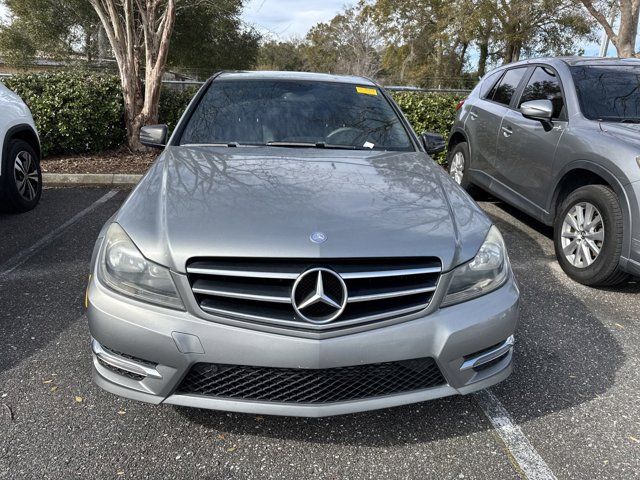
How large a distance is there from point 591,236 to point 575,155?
0.68 meters

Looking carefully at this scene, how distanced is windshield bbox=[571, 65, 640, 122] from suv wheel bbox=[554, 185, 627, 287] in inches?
Result: 30.3

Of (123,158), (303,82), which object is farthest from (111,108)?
(303,82)

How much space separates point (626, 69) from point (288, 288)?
14.6 feet

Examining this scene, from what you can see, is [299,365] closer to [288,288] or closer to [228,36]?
[288,288]

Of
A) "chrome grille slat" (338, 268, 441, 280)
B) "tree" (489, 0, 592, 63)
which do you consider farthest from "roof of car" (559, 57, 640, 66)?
"tree" (489, 0, 592, 63)

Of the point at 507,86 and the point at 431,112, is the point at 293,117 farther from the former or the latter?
the point at 431,112

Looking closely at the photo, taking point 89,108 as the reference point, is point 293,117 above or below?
above

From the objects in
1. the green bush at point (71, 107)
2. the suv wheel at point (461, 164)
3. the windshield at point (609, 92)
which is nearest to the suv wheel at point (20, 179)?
the green bush at point (71, 107)

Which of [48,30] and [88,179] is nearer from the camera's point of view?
[88,179]

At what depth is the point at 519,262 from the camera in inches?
183

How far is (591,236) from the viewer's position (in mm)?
4039

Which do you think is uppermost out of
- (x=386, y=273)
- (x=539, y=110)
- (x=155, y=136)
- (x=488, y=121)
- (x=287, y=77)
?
(x=287, y=77)

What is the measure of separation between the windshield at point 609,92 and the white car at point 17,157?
18.0 ft

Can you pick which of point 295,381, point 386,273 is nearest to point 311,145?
point 386,273
